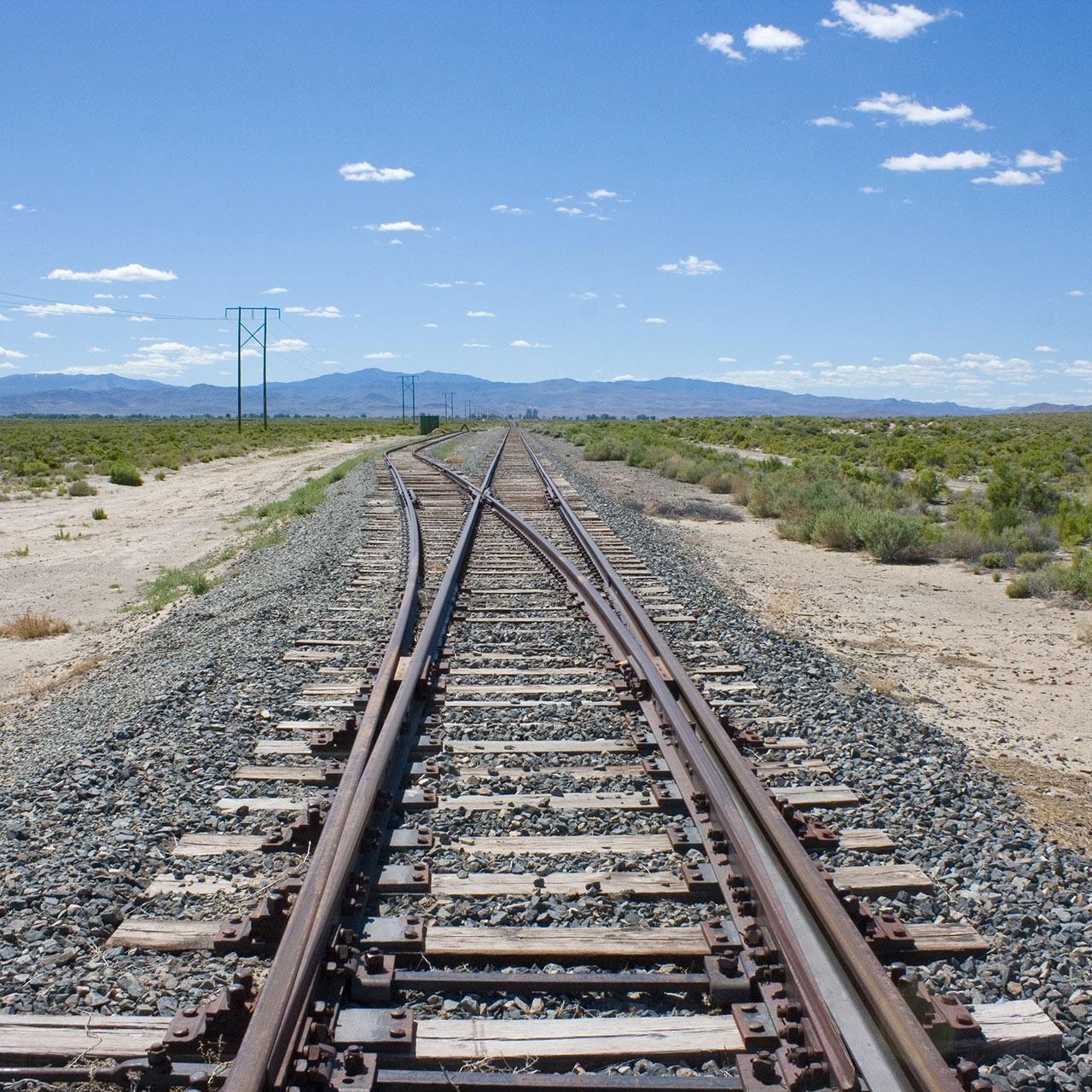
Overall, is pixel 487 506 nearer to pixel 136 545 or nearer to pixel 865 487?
pixel 136 545

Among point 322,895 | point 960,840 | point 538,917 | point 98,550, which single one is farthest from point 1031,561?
point 98,550

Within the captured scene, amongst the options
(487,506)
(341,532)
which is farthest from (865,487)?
(341,532)

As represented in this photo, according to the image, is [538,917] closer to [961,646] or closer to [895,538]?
[961,646]

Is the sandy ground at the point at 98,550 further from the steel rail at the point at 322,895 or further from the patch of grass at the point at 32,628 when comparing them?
the steel rail at the point at 322,895

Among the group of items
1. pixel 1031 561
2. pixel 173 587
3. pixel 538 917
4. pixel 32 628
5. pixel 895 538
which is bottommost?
pixel 32 628

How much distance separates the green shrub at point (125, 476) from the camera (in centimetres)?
3600

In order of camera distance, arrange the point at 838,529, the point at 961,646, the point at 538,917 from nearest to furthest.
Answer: the point at 538,917 < the point at 961,646 < the point at 838,529

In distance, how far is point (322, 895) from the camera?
3.76 m

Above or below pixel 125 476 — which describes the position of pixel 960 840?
below

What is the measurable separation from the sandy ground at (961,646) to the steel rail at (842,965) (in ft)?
5.37

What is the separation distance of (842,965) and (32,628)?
10.9m

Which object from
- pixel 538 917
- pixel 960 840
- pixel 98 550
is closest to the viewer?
pixel 538 917

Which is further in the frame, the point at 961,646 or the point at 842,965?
the point at 961,646

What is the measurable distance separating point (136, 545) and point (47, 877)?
16978mm
